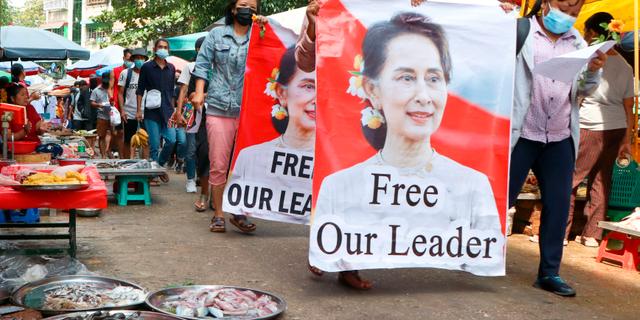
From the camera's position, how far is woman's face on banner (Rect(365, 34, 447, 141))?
4797 millimetres

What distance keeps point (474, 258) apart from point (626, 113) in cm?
309

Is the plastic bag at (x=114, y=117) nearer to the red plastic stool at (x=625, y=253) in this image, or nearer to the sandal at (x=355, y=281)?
the red plastic stool at (x=625, y=253)

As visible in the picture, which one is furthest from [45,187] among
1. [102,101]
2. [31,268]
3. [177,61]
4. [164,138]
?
[177,61]

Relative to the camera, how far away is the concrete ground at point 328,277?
4676 millimetres

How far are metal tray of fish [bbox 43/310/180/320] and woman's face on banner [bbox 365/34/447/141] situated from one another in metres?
1.81

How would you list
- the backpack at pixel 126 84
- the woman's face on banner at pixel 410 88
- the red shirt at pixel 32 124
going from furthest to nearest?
the backpack at pixel 126 84 < the red shirt at pixel 32 124 < the woman's face on banner at pixel 410 88

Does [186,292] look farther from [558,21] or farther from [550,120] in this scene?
[558,21]

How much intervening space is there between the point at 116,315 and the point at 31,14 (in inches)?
4466

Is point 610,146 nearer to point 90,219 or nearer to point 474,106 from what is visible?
point 474,106

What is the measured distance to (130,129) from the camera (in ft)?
41.6

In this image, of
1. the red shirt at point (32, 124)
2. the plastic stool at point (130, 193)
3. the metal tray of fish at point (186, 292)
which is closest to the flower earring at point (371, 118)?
the metal tray of fish at point (186, 292)

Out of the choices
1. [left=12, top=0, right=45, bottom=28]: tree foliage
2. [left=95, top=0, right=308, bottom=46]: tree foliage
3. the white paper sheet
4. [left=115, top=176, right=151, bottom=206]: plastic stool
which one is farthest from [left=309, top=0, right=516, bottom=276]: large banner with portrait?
[left=12, top=0, right=45, bottom=28]: tree foliage

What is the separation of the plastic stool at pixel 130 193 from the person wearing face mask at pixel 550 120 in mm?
5121

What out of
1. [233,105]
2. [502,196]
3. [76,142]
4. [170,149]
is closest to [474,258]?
[502,196]
